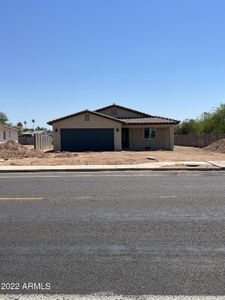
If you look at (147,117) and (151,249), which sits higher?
(147,117)

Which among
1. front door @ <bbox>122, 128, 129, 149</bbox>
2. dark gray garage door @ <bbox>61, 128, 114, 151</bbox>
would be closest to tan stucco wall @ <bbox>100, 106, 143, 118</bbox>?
front door @ <bbox>122, 128, 129, 149</bbox>

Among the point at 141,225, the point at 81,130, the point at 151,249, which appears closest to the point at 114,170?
the point at 141,225

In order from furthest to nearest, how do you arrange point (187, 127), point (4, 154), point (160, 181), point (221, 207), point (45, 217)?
point (187, 127), point (4, 154), point (160, 181), point (221, 207), point (45, 217)

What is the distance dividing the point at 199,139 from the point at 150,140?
1605 centimetres

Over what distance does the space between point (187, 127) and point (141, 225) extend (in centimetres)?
7544

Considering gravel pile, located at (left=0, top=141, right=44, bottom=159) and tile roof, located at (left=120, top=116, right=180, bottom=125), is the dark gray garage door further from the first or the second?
gravel pile, located at (left=0, top=141, right=44, bottom=159)

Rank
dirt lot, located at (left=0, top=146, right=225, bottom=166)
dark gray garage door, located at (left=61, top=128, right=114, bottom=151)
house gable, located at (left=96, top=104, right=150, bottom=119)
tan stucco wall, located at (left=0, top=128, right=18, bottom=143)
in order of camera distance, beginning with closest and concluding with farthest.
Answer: dirt lot, located at (left=0, top=146, right=225, bottom=166) → dark gray garage door, located at (left=61, top=128, right=114, bottom=151) → house gable, located at (left=96, top=104, right=150, bottom=119) → tan stucco wall, located at (left=0, top=128, right=18, bottom=143)

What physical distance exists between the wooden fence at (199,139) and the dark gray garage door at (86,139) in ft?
57.5

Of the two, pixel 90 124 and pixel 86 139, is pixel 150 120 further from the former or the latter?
pixel 86 139

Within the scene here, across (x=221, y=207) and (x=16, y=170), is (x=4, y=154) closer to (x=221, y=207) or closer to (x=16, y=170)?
(x=16, y=170)

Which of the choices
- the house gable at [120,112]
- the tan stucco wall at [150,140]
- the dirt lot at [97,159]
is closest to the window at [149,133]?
the tan stucco wall at [150,140]

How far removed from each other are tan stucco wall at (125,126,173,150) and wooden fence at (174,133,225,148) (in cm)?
1130

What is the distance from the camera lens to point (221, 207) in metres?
9.92

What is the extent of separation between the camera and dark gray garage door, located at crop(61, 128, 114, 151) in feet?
139
